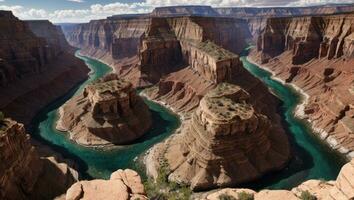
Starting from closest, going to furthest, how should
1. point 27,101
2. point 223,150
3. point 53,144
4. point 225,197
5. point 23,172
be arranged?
point 225,197 < point 23,172 < point 223,150 < point 53,144 < point 27,101

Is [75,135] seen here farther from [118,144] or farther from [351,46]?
[351,46]

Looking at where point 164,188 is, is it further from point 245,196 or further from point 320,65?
point 320,65

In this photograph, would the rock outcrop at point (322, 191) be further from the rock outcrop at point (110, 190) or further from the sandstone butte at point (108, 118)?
the sandstone butte at point (108, 118)

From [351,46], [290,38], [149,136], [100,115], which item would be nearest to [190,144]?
[149,136]

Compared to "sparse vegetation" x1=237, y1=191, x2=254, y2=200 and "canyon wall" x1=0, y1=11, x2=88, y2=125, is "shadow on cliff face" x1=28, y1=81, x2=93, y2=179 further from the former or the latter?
"sparse vegetation" x1=237, y1=191, x2=254, y2=200

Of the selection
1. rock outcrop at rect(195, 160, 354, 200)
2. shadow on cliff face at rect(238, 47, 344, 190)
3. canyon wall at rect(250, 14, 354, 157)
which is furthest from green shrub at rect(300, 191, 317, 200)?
canyon wall at rect(250, 14, 354, 157)

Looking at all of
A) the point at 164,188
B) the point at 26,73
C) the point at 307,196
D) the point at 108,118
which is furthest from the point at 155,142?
the point at 26,73
